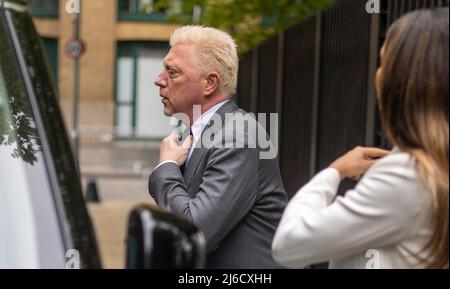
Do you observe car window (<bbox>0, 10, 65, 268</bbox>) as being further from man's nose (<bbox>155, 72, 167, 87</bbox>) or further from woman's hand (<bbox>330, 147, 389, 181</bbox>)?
woman's hand (<bbox>330, 147, 389, 181</bbox>)

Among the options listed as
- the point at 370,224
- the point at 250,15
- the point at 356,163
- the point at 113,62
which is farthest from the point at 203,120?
the point at 113,62

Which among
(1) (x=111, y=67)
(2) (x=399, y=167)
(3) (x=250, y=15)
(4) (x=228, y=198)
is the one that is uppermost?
(3) (x=250, y=15)

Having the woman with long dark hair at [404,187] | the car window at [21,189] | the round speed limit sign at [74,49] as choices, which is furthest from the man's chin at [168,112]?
the round speed limit sign at [74,49]

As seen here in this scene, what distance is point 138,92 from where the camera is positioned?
1210 inches

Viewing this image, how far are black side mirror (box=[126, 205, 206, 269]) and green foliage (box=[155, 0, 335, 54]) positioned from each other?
918cm

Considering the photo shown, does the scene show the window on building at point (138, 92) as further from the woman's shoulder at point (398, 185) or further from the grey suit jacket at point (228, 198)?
the woman's shoulder at point (398, 185)

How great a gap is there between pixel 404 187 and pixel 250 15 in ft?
35.5

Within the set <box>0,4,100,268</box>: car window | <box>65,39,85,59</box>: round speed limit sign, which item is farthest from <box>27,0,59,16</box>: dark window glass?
<box>0,4,100,268</box>: car window

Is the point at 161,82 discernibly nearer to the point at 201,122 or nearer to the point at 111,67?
the point at 201,122

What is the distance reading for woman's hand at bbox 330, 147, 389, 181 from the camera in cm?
229

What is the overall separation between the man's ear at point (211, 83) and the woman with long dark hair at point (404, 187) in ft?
2.95

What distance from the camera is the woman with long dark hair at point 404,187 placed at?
6.47 feet

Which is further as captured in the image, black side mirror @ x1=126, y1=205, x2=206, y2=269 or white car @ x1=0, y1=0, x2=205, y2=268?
white car @ x1=0, y1=0, x2=205, y2=268

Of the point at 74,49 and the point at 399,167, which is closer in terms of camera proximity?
the point at 399,167
